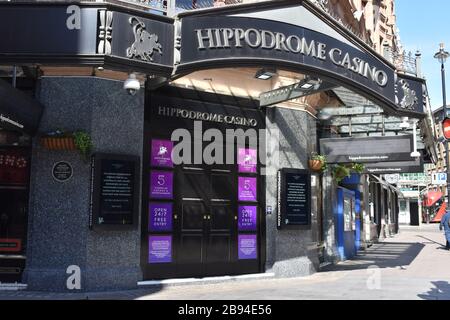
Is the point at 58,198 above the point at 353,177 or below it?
below

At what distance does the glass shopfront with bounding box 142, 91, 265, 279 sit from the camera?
33.5 ft

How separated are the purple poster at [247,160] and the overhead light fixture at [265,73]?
1716 millimetres

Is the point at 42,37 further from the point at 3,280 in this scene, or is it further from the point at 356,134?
the point at 356,134

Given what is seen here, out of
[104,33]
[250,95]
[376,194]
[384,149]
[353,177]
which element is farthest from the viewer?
[376,194]

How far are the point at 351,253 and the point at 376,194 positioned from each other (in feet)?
34.7

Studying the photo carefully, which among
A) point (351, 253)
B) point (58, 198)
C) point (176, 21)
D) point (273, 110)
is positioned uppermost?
point (176, 21)

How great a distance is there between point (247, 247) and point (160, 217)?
232 centimetres

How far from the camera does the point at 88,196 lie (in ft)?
30.1

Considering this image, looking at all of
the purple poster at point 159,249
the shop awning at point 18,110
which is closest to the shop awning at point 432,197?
the purple poster at point 159,249

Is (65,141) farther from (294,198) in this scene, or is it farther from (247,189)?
(294,198)

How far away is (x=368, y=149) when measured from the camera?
13.1m

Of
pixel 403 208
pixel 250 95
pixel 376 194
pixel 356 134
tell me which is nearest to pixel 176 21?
pixel 250 95

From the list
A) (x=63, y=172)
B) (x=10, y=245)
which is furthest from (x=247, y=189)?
(x=10, y=245)

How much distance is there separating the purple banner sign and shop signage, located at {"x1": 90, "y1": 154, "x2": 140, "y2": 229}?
9.00 feet
